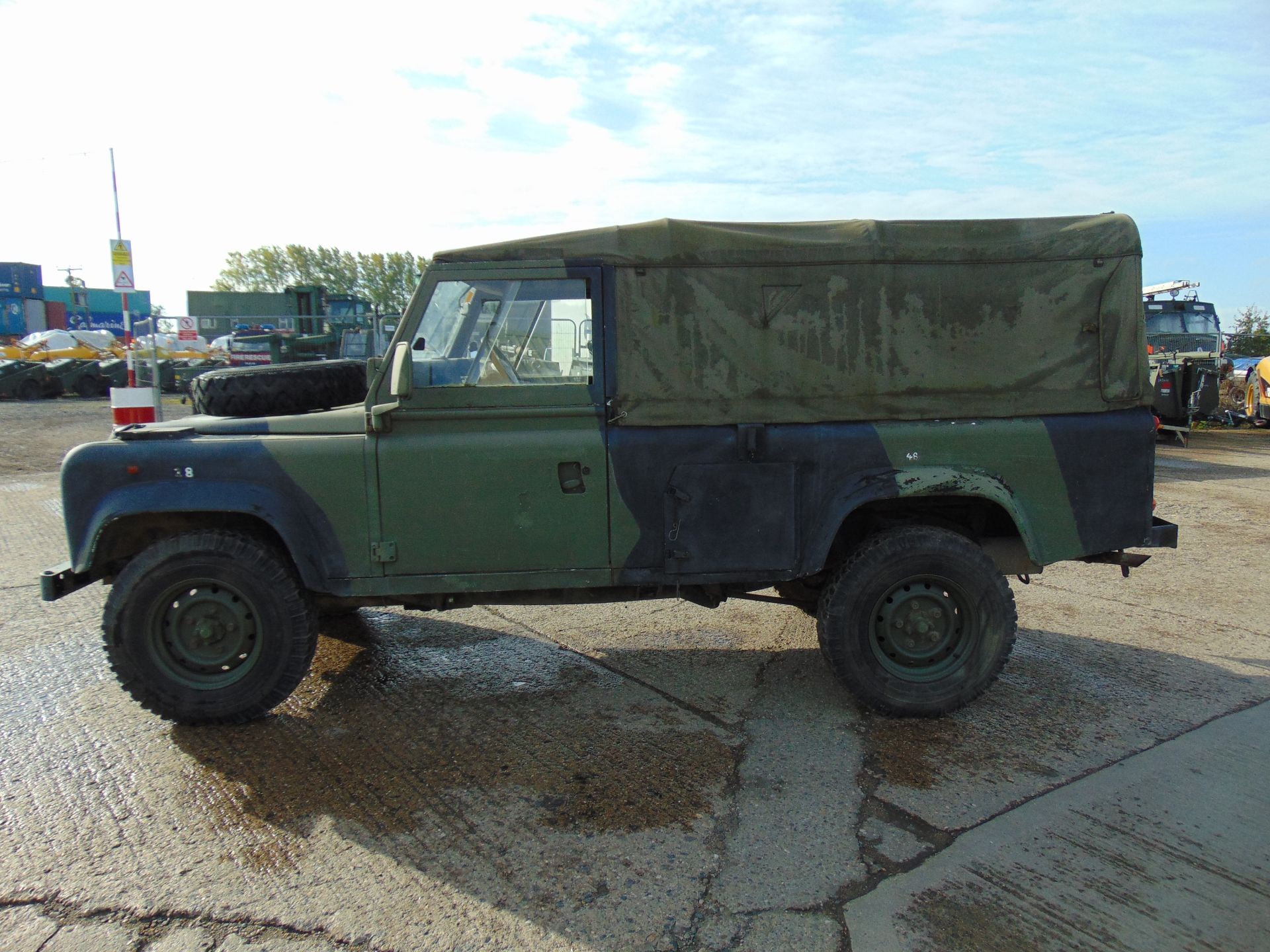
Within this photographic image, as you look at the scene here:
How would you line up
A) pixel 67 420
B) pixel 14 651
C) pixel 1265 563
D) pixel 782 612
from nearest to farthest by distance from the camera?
pixel 14 651
pixel 782 612
pixel 1265 563
pixel 67 420

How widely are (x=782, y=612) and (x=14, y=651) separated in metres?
4.57

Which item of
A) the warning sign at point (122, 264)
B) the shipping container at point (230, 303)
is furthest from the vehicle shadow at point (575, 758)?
the shipping container at point (230, 303)

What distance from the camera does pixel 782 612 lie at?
5871 mm

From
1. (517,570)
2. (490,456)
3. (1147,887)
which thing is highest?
(490,456)

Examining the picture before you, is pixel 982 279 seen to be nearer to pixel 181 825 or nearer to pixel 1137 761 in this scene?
pixel 1137 761

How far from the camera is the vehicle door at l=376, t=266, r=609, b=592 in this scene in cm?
394

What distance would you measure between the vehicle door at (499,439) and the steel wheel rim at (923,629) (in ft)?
4.40

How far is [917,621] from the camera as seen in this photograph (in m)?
4.12

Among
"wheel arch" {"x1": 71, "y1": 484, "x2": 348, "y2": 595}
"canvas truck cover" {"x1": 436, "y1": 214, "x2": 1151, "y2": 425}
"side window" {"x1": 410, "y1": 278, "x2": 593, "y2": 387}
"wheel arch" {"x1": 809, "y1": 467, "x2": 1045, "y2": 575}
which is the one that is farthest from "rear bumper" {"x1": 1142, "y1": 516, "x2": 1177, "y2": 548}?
"wheel arch" {"x1": 71, "y1": 484, "x2": 348, "y2": 595}

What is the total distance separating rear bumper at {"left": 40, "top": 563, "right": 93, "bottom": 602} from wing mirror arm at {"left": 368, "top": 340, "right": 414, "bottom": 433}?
1.52 metres

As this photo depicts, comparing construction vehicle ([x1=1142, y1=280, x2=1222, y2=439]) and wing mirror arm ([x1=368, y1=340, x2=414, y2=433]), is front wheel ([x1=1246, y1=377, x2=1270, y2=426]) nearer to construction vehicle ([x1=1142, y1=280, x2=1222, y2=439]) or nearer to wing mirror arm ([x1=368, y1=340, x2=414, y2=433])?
construction vehicle ([x1=1142, y1=280, x2=1222, y2=439])

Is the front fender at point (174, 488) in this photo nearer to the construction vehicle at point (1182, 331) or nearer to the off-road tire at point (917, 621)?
the off-road tire at point (917, 621)

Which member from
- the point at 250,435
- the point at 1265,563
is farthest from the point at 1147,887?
the point at 1265,563

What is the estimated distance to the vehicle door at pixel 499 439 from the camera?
3.94 m
